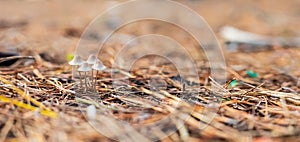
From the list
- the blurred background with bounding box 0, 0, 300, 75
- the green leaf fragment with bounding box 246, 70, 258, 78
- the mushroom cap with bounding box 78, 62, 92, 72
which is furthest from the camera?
the blurred background with bounding box 0, 0, 300, 75

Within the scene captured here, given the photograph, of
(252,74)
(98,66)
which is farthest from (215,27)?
(98,66)

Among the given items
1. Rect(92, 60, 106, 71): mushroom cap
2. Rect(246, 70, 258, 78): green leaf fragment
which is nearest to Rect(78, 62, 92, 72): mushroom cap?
Rect(92, 60, 106, 71): mushroom cap

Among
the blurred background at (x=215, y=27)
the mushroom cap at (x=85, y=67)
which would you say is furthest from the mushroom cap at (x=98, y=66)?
the blurred background at (x=215, y=27)

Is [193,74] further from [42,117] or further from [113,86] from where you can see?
[42,117]

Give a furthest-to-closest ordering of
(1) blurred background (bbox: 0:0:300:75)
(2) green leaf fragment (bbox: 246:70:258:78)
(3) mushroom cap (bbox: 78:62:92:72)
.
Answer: (1) blurred background (bbox: 0:0:300:75)
(2) green leaf fragment (bbox: 246:70:258:78)
(3) mushroom cap (bbox: 78:62:92:72)

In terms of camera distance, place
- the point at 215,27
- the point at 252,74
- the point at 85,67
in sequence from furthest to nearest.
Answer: the point at 215,27, the point at 252,74, the point at 85,67

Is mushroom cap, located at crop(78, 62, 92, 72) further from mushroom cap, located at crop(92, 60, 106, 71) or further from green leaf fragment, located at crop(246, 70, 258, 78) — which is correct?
green leaf fragment, located at crop(246, 70, 258, 78)

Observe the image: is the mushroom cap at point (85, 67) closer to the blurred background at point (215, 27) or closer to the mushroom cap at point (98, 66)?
the mushroom cap at point (98, 66)

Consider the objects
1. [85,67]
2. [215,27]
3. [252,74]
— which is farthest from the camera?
[215,27]

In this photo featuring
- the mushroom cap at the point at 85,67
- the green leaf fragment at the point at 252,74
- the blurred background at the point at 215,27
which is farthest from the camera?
the blurred background at the point at 215,27

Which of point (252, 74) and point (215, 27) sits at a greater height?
point (215, 27)

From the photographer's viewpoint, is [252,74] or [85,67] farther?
[252,74]

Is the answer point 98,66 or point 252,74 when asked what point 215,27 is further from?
point 98,66
